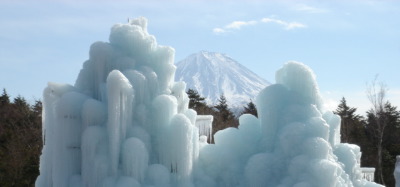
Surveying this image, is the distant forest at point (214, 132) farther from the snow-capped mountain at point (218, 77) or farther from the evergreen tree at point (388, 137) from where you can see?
the snow-capped mountain at point (218, 77)

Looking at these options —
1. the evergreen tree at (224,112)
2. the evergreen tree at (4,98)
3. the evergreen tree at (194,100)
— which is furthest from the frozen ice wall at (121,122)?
the evergreen tree at (4,98)

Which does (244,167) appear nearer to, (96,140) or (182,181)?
(182,181)

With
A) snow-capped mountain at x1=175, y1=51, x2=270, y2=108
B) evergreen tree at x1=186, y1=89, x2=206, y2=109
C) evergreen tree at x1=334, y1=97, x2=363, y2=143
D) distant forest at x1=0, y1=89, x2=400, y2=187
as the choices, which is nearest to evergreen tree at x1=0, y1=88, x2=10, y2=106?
distant forest at x1=0, y1=89, x2=400, y2=187

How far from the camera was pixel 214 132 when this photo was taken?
3781cm

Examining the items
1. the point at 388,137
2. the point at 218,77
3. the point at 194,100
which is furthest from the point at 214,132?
the point at 218,77

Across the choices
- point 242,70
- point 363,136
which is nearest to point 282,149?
point 363,136

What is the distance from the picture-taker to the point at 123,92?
44.8 ft

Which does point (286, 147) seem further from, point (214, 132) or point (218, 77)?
point (218, 77)

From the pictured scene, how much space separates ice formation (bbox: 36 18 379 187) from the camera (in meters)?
13.6

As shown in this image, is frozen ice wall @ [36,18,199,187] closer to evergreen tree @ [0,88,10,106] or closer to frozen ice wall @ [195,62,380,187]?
frozen ice wall @ [195,62,380,187]

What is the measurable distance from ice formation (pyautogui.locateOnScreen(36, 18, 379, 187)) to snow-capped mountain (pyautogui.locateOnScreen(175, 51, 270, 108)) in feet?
302

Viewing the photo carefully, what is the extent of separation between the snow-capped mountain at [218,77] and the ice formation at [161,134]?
3629 inches

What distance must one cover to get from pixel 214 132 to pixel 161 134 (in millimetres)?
23624

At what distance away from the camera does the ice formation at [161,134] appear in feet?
44.8
